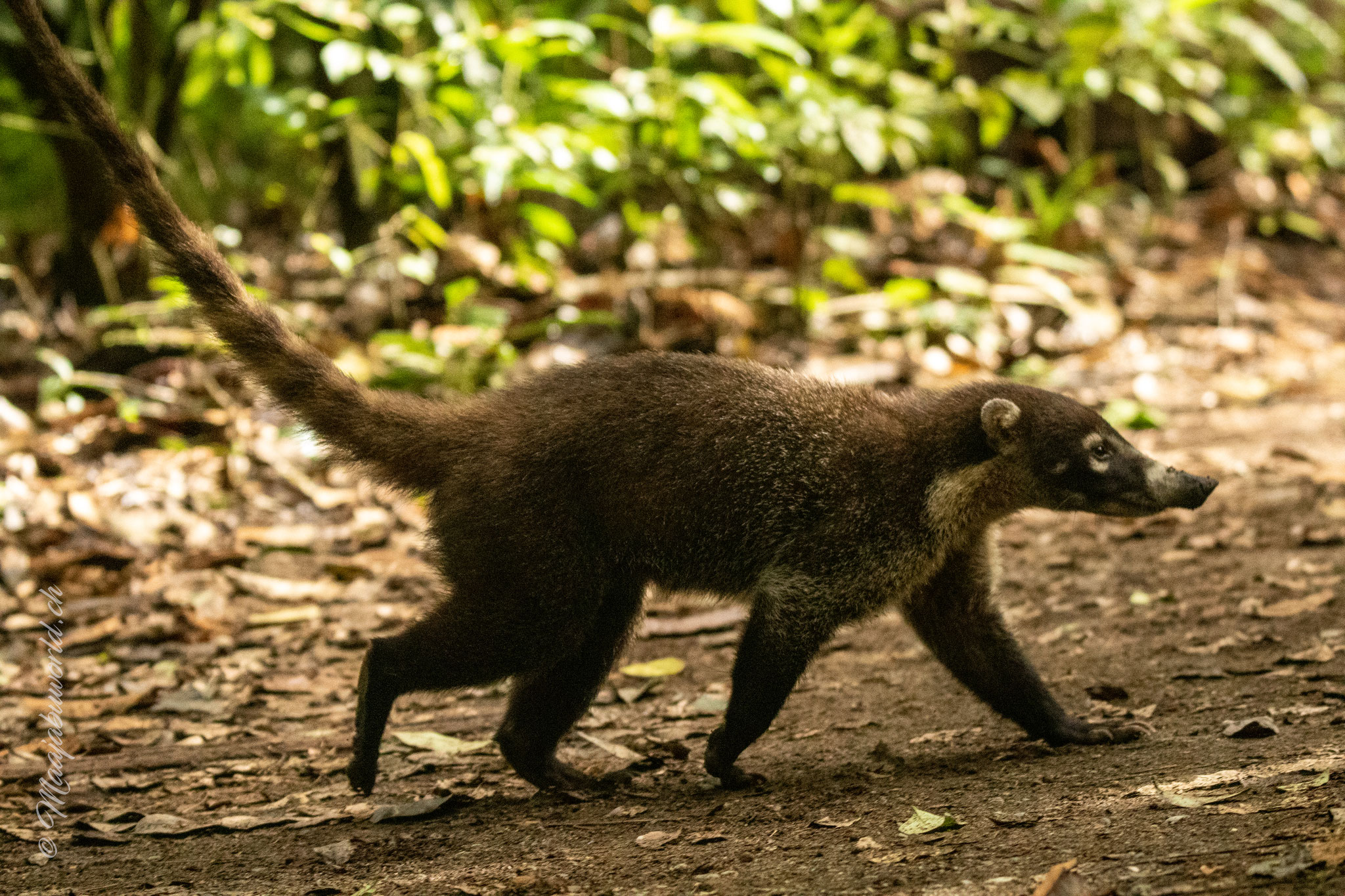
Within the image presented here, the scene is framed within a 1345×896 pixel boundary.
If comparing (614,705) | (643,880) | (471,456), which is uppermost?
(471,456)

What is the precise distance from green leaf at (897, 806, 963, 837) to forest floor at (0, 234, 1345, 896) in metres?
0.01

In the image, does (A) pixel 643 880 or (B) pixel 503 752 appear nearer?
(A) pixel 643 880

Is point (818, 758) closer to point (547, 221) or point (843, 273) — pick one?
point (547, 221)

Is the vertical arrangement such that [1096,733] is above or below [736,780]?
above

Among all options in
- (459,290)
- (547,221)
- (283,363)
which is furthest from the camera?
(547,221)

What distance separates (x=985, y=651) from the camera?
4141mm

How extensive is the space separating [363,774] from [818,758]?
146cm

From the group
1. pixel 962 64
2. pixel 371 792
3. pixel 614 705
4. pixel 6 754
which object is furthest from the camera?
pixel 962 64

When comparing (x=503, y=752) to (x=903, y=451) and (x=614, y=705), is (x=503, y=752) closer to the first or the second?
(x=614, y=705)

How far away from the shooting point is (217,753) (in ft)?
13.9

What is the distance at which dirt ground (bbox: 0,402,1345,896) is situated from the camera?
2963 millimetres

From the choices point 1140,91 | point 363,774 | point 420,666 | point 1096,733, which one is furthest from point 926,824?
point 1140,91

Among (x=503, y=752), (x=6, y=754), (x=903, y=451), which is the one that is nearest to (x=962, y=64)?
(x=903, y=451)

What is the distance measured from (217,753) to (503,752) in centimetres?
105
